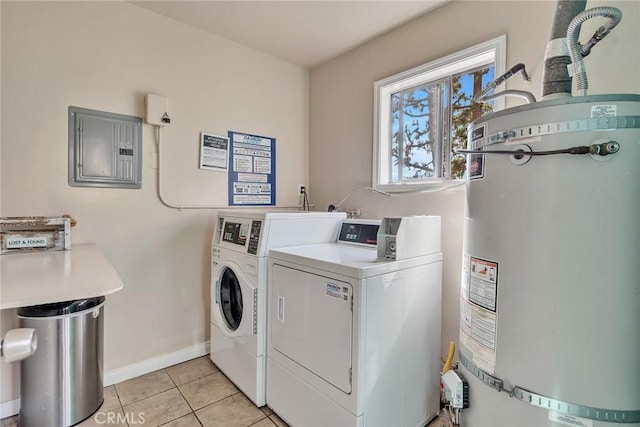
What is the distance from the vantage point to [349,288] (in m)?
1.37

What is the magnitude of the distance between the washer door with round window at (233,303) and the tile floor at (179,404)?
1.27 feet

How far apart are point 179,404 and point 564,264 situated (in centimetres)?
213

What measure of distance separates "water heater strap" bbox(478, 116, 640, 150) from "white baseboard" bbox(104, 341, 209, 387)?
99.6 inches

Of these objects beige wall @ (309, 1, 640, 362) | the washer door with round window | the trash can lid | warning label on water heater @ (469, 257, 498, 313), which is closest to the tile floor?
the washer door with round window

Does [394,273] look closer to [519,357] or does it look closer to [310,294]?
[310,294]

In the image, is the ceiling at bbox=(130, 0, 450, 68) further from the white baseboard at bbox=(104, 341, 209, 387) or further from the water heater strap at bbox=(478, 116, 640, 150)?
the white baseboard at bbox=(104, 341, 209, 387)

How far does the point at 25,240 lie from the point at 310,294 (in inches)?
65.9

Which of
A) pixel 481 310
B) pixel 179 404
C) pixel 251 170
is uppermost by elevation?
pixel 251 170

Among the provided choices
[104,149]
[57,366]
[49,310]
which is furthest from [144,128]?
[57,366]

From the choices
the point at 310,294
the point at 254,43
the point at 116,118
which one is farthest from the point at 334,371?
the point at 254,43

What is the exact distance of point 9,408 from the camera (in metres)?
1.78

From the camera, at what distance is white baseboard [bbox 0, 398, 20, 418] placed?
5.76 ft

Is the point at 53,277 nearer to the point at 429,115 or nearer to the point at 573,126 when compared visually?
the point at 573,126

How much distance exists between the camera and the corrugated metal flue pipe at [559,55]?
1.04 metres
